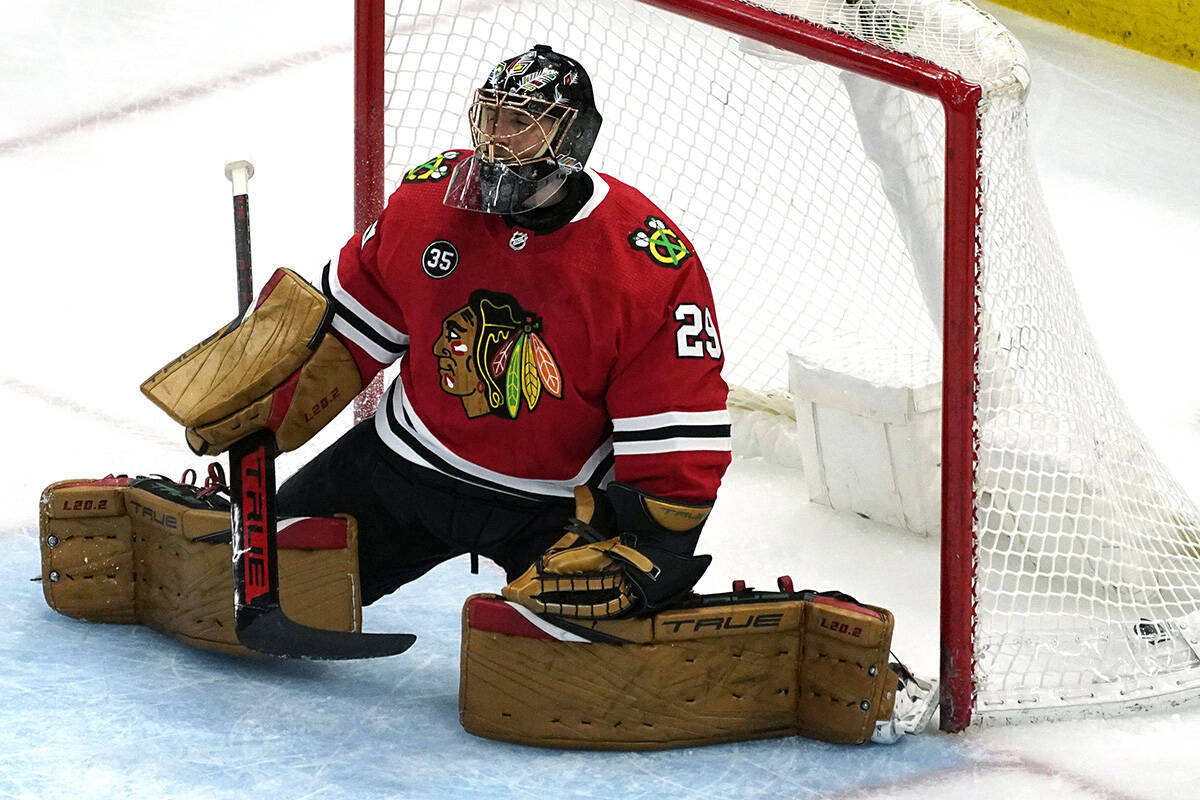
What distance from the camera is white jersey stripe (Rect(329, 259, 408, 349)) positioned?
2436 mm

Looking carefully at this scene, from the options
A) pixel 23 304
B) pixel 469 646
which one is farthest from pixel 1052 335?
pixel 23 304

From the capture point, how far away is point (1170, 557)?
2.62 metres

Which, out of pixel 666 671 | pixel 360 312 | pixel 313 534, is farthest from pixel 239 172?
pixel 666 671

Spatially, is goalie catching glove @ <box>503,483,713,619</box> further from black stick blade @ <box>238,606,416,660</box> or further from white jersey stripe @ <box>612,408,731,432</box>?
black stick blade @ <box>238,606,416,660</box>

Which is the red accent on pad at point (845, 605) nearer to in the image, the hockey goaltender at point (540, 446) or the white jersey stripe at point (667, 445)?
the hockey goaltender at point (540, 446)

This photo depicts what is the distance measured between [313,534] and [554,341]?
42cm

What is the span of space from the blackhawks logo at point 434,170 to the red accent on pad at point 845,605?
698 mm

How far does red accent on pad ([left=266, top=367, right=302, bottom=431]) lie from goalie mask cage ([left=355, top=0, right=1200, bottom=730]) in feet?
1.68

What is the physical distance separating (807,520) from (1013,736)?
727 mm

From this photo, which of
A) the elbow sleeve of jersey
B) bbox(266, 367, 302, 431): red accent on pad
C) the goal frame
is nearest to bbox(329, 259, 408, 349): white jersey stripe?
the elbow sleeve of jersey

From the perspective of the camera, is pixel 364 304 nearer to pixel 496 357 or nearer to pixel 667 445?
pixel 496 357

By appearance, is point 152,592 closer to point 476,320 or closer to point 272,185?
point 476,320

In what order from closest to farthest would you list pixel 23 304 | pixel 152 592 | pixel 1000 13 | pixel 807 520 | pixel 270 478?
pixel 270 478 < pixel 152 592 < pixel 807 520 < pixel 23 304 < pixel 1000 13

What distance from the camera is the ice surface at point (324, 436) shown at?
7.32 feet
